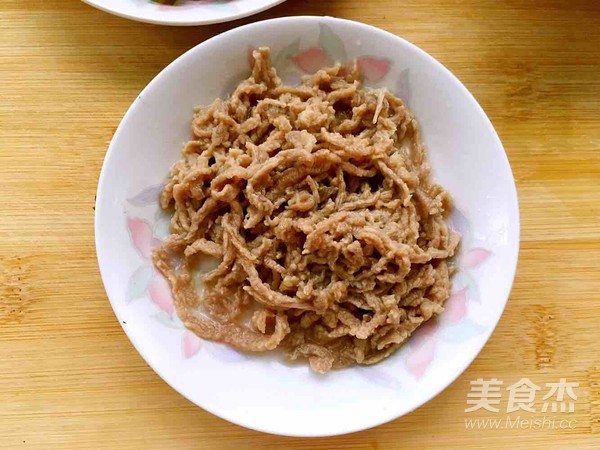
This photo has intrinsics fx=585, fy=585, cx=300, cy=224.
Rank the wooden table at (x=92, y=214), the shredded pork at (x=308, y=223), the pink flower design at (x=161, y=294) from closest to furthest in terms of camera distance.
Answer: the shredded pork at (x=308, y=223)
the pink flower design at (x=161, y=294)
the wooden table at (x=92, y=214)

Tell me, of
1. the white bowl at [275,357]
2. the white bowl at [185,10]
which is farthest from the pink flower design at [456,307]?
the white bowl at [185,10]

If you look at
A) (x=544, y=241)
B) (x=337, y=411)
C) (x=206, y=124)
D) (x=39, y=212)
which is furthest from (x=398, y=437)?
(x=39, y=212)

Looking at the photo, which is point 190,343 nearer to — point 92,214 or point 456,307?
point 92,214

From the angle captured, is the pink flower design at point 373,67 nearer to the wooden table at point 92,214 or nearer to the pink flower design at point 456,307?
the wooden table at point 92,214

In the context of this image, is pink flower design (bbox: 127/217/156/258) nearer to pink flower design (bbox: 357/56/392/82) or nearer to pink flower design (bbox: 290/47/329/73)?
pink flower design (bbox: 290/47/329/73)

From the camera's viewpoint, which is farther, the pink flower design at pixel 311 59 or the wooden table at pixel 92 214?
the wooden table at pixel 92 214

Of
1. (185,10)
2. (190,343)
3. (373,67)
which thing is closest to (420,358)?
(190,343)
